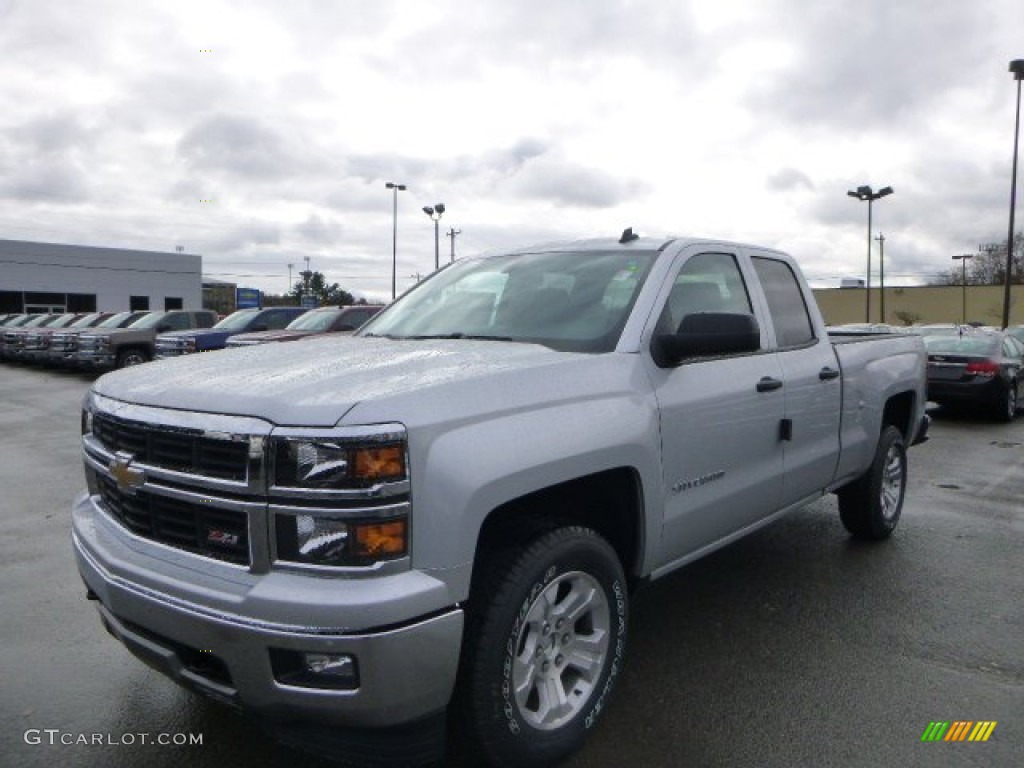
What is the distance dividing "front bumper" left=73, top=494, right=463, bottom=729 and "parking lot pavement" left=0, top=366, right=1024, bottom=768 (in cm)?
76

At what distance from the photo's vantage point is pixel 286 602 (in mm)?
2244

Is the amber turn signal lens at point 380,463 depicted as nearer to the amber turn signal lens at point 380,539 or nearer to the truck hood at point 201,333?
the amber turn signal lens at point 380,539

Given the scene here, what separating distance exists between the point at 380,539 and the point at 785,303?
123 inches

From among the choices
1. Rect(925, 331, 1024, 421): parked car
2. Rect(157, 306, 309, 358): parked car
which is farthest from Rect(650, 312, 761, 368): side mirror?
Rect(157, 306, 309, 358): parked car

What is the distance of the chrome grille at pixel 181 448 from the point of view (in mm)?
2379

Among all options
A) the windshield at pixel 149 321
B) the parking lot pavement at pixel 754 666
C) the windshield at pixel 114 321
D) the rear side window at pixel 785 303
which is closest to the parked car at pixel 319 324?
the windshield at pixel 149 321

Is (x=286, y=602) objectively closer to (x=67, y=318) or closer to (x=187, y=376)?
(x=187, y=376)

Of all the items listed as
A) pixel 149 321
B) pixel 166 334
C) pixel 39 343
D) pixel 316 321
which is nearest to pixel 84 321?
pixel 39 343

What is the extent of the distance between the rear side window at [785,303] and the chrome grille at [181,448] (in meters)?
2.99

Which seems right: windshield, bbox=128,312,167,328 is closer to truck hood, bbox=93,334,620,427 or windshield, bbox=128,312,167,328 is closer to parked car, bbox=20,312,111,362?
parked car, bbox=20,312,111,362

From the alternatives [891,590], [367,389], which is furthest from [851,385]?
[367,389]

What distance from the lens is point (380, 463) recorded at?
229cm

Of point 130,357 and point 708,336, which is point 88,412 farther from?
point 130,357

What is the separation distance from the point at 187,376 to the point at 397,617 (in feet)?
4.02
